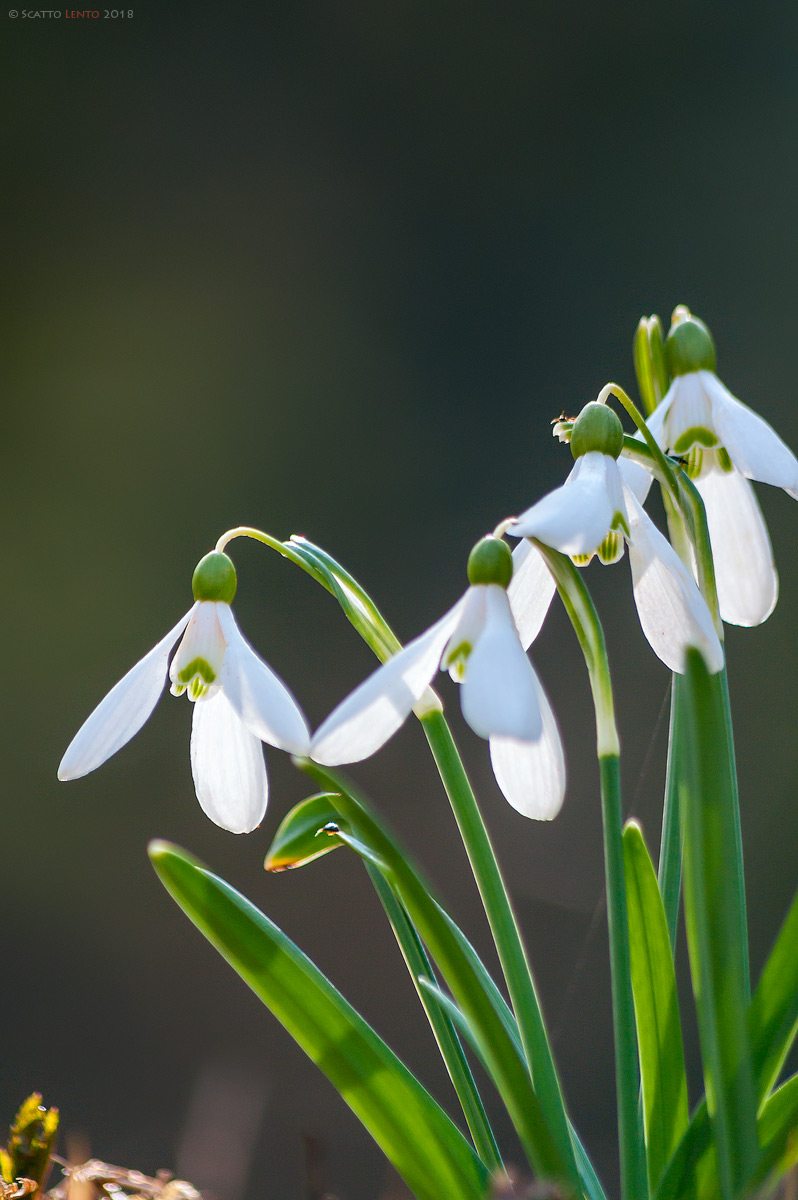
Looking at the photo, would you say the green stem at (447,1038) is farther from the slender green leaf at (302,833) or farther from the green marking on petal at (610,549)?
the green marking on petal at (610,549)

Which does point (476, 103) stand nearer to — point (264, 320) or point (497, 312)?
point (497, 312)

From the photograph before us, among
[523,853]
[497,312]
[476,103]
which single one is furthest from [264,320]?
[523,853]

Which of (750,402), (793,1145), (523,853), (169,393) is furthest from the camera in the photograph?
(169,393)

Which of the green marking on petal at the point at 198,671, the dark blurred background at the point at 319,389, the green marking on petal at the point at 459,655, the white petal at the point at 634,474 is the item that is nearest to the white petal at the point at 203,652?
the green marking on petal at the point at 198,671

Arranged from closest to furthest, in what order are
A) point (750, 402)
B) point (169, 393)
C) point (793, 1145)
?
point (793, 1145) → point (750, 402) → point (169, 393)

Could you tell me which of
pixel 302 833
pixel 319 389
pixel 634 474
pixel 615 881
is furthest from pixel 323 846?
pixel 319 389

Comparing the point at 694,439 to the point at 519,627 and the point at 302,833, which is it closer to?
the point at 519,627
